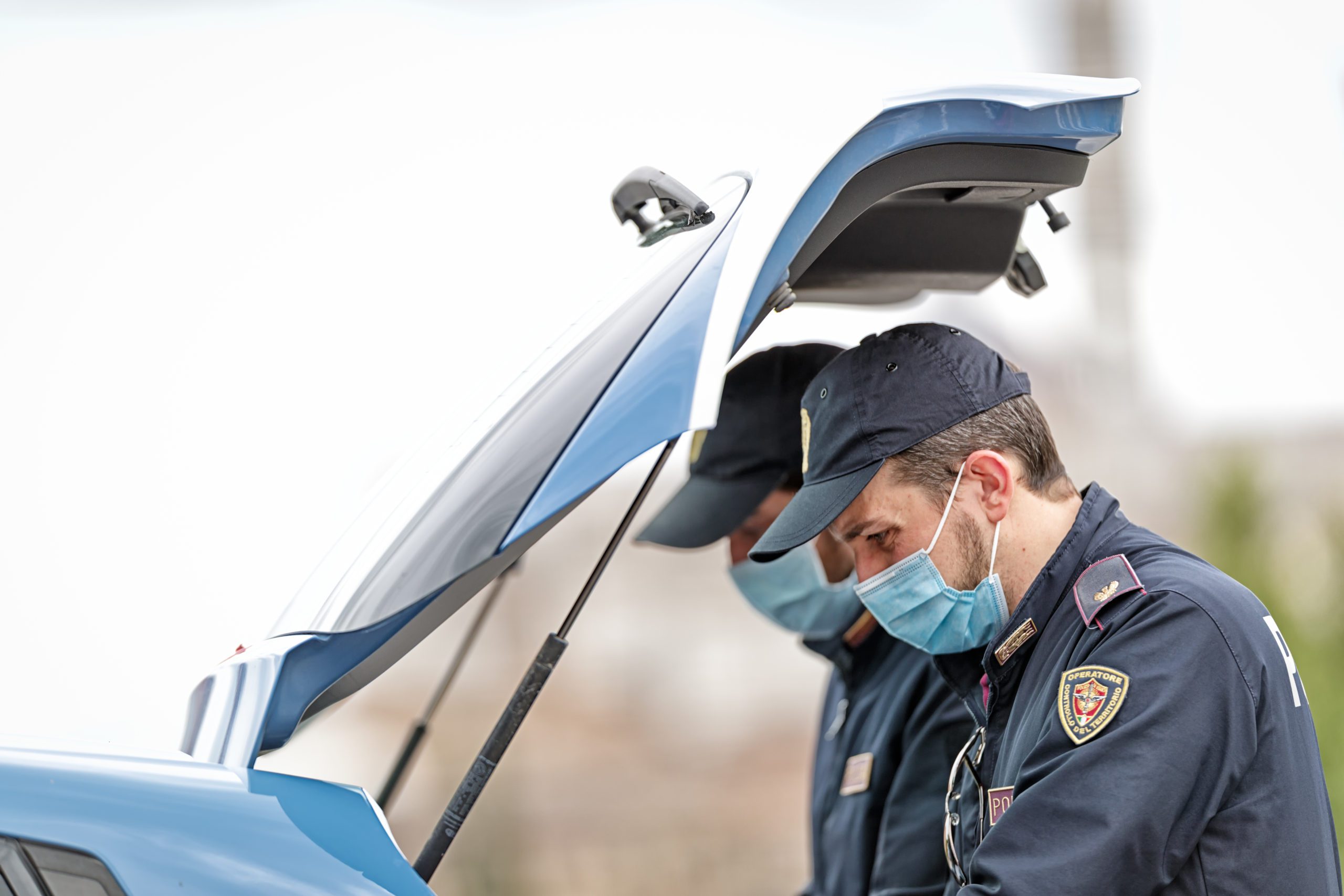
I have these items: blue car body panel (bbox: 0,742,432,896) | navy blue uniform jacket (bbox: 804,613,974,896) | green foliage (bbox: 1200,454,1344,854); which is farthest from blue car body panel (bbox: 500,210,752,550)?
green foliage (bbox: 1200,454,1344,854)

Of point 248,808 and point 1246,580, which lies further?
point 1246,580

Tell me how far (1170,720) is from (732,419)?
136 cm

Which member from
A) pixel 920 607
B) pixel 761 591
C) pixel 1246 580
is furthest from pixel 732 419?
pixel 1246 580

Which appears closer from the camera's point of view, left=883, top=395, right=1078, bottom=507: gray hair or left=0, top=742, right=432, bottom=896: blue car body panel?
left=0, top=742, right=432, bottom=896: blue car body panel

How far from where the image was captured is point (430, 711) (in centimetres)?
240

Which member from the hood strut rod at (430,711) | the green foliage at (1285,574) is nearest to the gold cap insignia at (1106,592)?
the hood strut rod at (430,711)

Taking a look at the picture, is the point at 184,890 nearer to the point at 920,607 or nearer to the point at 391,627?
the point at 391,627

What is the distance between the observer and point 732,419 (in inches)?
104

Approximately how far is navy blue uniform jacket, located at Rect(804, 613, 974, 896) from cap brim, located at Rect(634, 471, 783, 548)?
375 mm

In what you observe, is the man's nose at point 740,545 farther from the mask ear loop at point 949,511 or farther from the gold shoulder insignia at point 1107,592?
the gold shoulder insignia at point 1107,592

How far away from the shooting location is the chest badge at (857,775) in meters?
2.41

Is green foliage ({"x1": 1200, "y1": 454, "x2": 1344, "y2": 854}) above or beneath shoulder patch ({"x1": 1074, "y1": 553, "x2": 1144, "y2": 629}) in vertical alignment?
beneath

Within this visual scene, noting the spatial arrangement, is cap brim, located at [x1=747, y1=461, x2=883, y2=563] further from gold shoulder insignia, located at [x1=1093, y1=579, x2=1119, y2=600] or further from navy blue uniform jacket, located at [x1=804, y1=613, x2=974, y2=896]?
navy blue uniform jacket, located at [x1=804, y1=613, x2=974, y2=896]

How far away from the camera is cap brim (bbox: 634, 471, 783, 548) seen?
8.47 feet
